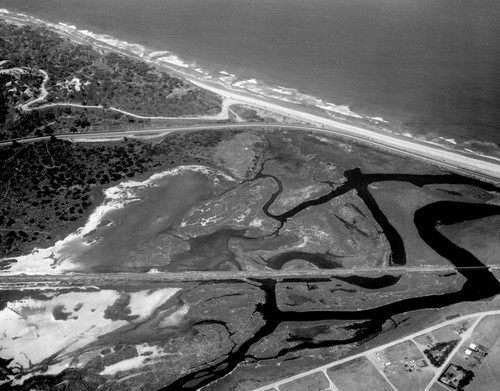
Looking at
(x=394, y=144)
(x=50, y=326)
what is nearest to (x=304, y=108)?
(x=394, y=144)

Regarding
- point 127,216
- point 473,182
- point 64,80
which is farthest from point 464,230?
point 64,80

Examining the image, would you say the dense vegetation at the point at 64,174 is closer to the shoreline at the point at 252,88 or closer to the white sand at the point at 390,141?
the white sand at the point at 390,141

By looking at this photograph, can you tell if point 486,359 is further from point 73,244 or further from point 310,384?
point 73,244

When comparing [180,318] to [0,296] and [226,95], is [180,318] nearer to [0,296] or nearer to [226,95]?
[0,296]

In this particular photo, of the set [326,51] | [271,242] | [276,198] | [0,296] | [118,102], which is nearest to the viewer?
[0,296]

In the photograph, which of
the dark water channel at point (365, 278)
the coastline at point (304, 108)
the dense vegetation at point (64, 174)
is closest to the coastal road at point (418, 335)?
the dark water channel at point (365, 278)

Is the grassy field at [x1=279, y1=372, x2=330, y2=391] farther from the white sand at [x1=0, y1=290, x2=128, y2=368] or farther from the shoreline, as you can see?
the shoreline

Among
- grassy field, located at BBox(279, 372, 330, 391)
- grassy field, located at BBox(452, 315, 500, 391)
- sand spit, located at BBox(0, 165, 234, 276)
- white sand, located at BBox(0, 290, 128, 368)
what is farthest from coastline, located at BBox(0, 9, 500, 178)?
white sand, located at BBox(0, 290, 128, 368)

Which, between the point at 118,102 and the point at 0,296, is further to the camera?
the point at 118,102
